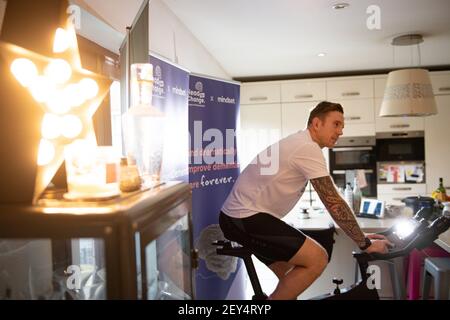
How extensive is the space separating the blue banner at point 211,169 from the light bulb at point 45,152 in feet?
6.12

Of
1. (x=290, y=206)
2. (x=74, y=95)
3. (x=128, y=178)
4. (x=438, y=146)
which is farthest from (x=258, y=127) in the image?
(x=74, y=95)

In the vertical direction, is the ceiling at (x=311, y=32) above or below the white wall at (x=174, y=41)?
above

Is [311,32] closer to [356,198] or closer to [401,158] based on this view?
[356,198]

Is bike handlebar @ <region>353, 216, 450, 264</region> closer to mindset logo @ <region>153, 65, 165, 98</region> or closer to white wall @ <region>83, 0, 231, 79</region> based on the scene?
mindset logo @ <region>153, 65, 165, 98</region>

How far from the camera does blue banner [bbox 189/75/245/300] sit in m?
2.88

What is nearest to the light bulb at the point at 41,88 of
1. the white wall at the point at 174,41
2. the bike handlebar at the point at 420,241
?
the bike handlebar at the point at 420,241

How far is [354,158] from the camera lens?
5.67 m

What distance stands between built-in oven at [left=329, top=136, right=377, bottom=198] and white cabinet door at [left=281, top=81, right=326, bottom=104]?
744mm

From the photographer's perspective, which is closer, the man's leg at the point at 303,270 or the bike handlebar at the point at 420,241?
the bike handlebar at the point at 420,241

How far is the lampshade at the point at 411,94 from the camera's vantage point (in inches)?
131

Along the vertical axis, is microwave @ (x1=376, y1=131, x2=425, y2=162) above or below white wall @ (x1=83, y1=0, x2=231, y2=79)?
below

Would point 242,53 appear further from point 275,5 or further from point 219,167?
point 219,167

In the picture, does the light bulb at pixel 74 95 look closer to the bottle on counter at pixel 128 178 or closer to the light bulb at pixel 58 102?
the light bulb at pixel 58 102
